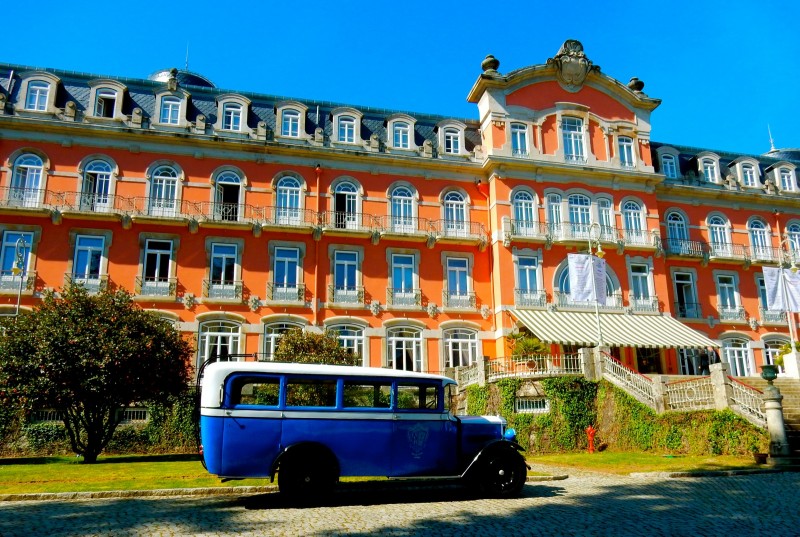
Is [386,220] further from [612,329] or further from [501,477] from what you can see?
[501,477]

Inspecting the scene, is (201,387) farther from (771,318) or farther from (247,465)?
(771,318)

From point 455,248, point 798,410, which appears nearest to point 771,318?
point 798,410

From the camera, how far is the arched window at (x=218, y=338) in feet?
86.3

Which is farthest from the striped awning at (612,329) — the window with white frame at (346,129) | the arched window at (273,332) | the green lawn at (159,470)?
the window with white frame at (346,129)

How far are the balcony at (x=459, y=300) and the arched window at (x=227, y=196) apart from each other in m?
10.3

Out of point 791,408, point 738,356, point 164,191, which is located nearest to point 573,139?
point 738,356

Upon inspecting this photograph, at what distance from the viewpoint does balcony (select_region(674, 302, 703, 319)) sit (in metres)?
31.8

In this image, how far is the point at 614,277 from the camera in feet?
98.8

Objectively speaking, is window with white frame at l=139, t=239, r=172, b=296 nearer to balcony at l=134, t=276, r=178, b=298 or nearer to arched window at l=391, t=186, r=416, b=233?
balcony at l=134, t=276, r=178, b=298

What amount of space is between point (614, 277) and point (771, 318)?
994cm

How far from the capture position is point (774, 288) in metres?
27.7

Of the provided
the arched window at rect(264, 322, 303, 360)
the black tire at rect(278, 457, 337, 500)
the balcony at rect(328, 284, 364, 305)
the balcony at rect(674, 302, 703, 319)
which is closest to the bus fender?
the black tire at rect(278, 457, 337, 500)

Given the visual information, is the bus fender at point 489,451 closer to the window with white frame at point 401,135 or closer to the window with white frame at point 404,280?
the window with white frame at point 404,280

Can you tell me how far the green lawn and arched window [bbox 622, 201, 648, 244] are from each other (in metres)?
13.7
